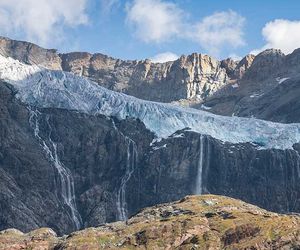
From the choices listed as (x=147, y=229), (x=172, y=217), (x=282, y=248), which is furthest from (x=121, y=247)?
(x=282, y=248)

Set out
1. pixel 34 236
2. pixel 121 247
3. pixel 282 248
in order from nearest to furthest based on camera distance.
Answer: pixel 282 248 → pixel 121 247 → pixel 34 236

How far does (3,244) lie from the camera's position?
18638cm

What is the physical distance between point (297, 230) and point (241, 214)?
22.2 m

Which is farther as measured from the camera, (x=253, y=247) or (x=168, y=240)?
(x=168, y=240)

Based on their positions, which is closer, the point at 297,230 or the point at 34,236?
the point at 297,230

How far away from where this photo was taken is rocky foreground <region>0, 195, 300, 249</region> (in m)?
176

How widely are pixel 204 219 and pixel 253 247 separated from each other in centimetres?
2343

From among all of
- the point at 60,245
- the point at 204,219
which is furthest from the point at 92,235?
the point at 204,219

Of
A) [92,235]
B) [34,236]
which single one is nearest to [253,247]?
[92,235]

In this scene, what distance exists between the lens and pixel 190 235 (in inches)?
7274

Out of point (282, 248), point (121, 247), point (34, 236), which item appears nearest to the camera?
point (282, 248)

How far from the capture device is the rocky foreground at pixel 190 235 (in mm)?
176250

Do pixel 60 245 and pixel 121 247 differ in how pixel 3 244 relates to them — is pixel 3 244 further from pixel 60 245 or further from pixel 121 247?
pixel 121 247

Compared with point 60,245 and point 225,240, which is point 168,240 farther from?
point 60,245
